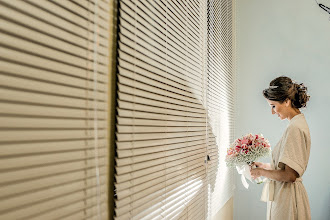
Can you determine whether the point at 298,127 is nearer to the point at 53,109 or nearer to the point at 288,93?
the point at 288,93

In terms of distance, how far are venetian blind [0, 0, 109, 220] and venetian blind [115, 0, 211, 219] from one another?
11 centimetres

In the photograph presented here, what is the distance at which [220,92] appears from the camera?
111 inches

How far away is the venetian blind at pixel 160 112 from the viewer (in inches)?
42.7

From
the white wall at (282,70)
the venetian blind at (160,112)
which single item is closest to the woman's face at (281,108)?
the venetian blind at (160,112)

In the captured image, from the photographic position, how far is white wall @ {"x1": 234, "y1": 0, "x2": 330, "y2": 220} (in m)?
3.38

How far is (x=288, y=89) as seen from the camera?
220 centimetres

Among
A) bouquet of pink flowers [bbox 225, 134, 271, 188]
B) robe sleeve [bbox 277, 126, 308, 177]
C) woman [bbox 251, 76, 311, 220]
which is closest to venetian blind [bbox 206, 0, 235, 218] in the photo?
bouquet of pink flowers [bbox 225, 134, 271, 188]

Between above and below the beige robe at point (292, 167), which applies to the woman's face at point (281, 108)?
above

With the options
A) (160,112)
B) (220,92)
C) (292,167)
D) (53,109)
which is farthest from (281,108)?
(53,109)

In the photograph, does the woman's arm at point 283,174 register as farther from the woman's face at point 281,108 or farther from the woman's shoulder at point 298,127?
the woman's face at point 281,108

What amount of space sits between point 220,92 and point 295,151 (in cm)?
99

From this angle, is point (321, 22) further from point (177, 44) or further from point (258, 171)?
point (177, 44)

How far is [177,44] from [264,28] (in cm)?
245

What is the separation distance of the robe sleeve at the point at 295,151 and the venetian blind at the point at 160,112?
591mm
